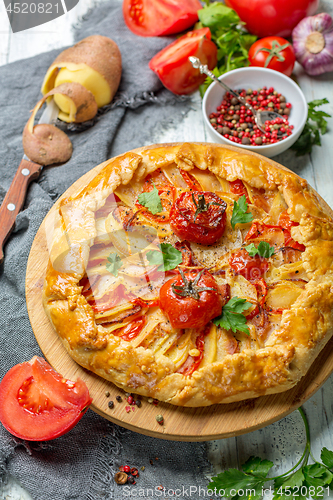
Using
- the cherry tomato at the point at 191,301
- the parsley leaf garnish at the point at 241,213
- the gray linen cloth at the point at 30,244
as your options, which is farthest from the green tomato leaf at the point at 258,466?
the parsley leaf garnish at the point at 241,213

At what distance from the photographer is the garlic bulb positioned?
5365mm

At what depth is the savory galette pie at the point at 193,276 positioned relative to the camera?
355cm

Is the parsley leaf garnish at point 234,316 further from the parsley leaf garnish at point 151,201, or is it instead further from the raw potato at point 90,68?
the raw potato at point 90,68

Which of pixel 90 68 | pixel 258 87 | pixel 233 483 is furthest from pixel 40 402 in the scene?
pixel 258 87

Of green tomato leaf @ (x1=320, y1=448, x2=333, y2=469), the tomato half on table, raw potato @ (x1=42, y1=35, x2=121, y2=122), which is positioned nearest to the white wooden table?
green tomato leaf @ (x1=320, y1=448, x2=333, y2=469)

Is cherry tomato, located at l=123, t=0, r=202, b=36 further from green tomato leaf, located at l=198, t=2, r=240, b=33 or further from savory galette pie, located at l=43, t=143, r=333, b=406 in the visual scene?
savory galette pie, located at l=43, t=143, r=333, b=406

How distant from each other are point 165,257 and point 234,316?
0.77 meters

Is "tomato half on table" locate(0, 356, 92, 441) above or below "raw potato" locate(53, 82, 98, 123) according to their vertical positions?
below

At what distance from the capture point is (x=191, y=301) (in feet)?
11.6

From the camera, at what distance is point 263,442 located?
422 centimetres

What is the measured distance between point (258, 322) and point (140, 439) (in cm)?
157

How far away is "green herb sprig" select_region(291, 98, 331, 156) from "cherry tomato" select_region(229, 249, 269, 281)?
2000mm

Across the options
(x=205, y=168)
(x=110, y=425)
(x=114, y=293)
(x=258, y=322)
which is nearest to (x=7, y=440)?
(x=110, y=425)

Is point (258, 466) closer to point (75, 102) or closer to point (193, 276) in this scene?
point (193, 276)
